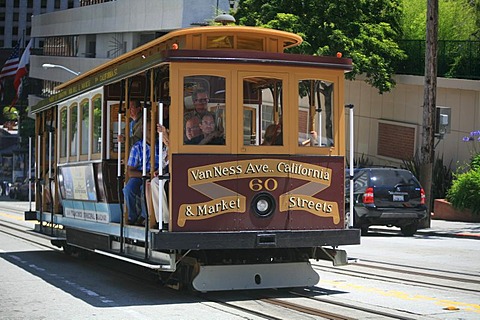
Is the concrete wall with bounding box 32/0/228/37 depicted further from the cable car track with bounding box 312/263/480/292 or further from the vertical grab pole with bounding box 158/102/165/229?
the vertical grab pole with bounding box 158/102/165/229

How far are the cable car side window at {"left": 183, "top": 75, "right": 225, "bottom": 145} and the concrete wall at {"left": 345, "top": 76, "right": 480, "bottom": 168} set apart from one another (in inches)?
860

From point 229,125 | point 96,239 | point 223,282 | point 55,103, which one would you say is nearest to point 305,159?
point 229,125

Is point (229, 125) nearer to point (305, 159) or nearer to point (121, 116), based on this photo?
point (305, 159)

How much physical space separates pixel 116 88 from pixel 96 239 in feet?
7.72

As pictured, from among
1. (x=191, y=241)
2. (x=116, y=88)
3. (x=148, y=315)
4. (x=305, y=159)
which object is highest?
(x=116, y=88)

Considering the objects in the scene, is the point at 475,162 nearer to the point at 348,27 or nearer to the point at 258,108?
the point at 348,27

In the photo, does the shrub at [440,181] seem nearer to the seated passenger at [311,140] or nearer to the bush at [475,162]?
the bush at [475,162]

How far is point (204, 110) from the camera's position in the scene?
11594mm

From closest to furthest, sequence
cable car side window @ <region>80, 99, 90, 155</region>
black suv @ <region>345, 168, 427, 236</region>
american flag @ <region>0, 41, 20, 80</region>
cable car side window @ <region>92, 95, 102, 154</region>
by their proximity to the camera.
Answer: cable car side window @ <region>92, 95, 102, 154</region> → cable car side window @ <region>80, 99, 90, 155</region> → black suv @ <region>345, 168, 427, 236</region> → american flag @ <region>0, 41, 20, 80</region>

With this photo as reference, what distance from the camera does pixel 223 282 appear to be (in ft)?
38.4

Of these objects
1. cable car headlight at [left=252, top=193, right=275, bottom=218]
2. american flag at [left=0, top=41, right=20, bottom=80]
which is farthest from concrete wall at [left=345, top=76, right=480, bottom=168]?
american flag at [left=0, top=41, right=20, bottom=80]

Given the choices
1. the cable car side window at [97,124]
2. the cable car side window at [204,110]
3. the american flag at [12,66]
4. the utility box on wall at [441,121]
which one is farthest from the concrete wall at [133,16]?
the cable car side window at [204,110]

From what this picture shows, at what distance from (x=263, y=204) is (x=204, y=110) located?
4.23 feet

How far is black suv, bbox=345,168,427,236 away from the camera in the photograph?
23.1m
